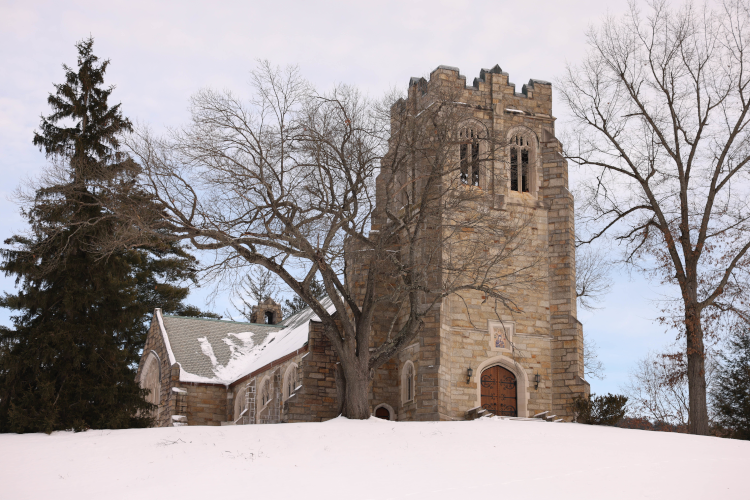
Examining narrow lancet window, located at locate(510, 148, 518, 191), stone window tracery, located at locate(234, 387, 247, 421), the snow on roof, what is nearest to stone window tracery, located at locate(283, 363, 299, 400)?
the snow on roof

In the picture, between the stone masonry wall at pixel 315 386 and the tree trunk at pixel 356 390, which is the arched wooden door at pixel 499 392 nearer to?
the tree trunk at pixel 356 390

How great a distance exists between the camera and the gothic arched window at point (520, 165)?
966 inches

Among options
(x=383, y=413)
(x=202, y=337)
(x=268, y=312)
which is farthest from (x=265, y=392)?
(x=268, y=312)

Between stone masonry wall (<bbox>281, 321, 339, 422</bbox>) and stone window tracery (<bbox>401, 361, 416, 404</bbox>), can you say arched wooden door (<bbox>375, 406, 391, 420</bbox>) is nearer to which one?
stone window tracery (<bbox>401, 361, 416, 404</bbox>)

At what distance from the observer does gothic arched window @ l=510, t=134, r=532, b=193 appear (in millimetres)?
24547

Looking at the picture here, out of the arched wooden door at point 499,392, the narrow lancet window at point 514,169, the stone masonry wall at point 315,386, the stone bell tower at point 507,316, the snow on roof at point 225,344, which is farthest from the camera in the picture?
the snow on roof at point 225,344

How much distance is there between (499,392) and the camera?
74.5 feet

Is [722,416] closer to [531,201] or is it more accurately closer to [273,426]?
[531,201]

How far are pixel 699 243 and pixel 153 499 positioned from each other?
1650 centimetres

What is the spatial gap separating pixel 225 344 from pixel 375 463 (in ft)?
61.2

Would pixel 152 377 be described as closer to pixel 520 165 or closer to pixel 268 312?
pixel 268 312

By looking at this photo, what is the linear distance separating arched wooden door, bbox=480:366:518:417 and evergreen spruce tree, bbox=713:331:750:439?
9.39m

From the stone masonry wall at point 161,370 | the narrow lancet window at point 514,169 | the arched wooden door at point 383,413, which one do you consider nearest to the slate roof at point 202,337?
the stone masonry wall at point 161,370

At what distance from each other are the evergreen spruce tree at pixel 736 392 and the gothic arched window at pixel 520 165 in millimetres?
9864
